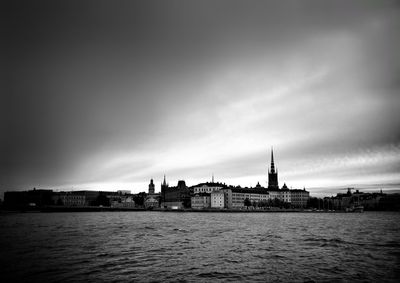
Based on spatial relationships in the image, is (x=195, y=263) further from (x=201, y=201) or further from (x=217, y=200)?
(x=201, y=201)

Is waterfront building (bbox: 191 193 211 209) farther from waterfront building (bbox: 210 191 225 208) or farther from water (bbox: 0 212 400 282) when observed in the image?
water (bbox: 0 212 400 282)

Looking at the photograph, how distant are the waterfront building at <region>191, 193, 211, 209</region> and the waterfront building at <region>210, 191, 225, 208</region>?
13.6 ft

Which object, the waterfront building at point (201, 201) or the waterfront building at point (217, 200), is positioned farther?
the waterfront building at point (201, 201)

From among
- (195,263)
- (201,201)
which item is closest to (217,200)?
(201,201)

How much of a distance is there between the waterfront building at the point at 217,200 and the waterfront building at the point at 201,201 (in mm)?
4147

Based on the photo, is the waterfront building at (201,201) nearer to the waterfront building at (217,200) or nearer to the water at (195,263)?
the waterfront building at (217,200)

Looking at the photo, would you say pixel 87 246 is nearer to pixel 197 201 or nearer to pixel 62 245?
pixel 62 245

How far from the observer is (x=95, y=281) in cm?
1661

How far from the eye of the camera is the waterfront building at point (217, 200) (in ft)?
609

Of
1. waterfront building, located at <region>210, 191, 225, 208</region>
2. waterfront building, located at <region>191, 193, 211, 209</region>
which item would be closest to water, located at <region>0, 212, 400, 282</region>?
waterfront building, located at <region>210, 191, 225, 208</region>

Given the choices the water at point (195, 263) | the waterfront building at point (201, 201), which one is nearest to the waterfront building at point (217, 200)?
the waterfront building at point (201, 201)

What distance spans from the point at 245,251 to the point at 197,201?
169572 millimetres

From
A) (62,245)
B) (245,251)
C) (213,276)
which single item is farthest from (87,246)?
(213,276)

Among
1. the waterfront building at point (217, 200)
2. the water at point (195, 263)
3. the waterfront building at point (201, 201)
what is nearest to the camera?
the water at point (195, 263)
